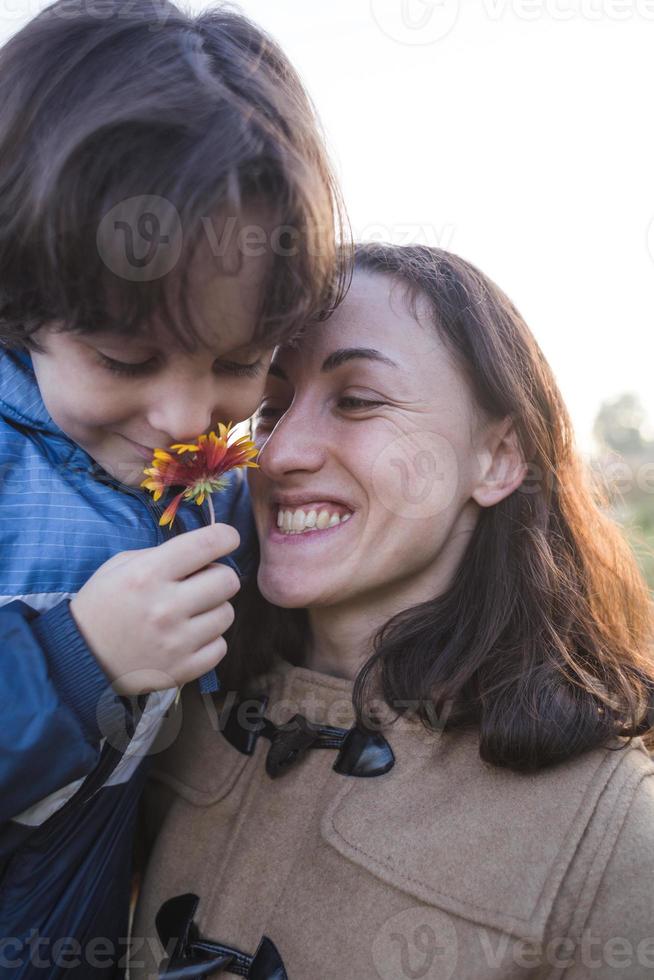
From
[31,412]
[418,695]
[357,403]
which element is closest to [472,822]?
[418,695]

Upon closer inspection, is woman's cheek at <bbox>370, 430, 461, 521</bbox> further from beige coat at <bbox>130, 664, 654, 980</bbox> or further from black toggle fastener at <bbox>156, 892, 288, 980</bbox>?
black toggle fastener at <bbox>156, 892, 288, 980</bbox>

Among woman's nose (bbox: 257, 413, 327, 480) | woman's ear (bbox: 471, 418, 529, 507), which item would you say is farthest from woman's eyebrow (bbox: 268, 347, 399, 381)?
woman's ear (bbox: 471, 418, 529, 507)

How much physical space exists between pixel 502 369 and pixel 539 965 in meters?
1.52

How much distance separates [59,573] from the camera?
6.18ft

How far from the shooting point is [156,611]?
1680mm

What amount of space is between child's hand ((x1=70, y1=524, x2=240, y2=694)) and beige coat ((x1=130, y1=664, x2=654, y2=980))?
0.61 m

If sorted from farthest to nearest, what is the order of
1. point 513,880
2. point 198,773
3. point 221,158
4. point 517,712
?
1. point 198,773
2. point 517,712
3. point 513,880
4. point 221,158

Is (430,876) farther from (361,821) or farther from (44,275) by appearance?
(44,275)

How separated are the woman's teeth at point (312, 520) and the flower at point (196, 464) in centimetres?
49

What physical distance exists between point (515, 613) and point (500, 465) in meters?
0.45

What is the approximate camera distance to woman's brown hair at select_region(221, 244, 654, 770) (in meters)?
2.02

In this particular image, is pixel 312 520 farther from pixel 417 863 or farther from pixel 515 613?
pixel 417 863

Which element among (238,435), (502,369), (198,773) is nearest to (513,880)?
(198,773)

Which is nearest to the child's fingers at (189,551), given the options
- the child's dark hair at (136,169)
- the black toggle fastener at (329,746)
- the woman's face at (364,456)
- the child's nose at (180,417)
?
the child's nose at (180,417)
